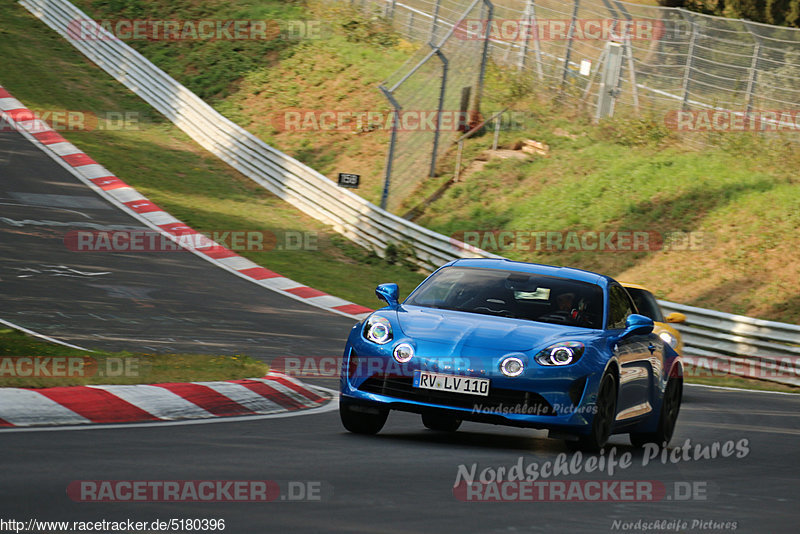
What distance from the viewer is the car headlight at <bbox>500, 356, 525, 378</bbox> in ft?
26.4

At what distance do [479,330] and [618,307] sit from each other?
1.70 m

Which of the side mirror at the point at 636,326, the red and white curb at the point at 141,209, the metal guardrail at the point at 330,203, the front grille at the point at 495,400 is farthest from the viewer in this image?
the red and white curb at the point at 141,209

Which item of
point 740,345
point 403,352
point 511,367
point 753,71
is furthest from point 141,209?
point 511,367

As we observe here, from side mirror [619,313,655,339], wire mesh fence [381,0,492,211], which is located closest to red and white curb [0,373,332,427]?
side mirror [619,313,655,339]

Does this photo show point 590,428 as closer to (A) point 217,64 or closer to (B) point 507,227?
(B) point 507,227

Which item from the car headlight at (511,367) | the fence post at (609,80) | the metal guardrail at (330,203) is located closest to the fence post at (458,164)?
the metal guardrail at (330,203)

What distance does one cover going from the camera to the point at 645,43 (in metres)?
29.7

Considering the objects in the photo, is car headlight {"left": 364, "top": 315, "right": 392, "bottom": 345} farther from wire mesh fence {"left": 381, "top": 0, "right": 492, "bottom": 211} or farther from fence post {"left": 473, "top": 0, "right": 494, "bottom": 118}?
fence post {"left": 473, "top": 0, "right": 494, "bottom": 118}

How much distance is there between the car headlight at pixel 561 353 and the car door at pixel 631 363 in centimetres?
54

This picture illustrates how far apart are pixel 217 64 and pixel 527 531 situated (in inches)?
1381

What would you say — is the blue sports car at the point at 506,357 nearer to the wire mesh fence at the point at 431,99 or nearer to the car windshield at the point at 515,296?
the car windshield at the point at 515,296

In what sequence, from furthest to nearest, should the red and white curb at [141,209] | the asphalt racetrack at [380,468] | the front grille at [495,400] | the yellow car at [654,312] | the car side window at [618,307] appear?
the red and white curb at [141,209], the yellow car at [654,312], the car side window at [618,307], the front grille at [495,400], the asphalt racetrack at [380,468]

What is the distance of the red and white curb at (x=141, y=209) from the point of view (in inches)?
811

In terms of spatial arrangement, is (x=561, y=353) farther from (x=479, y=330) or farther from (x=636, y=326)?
(x=636, y=326)
